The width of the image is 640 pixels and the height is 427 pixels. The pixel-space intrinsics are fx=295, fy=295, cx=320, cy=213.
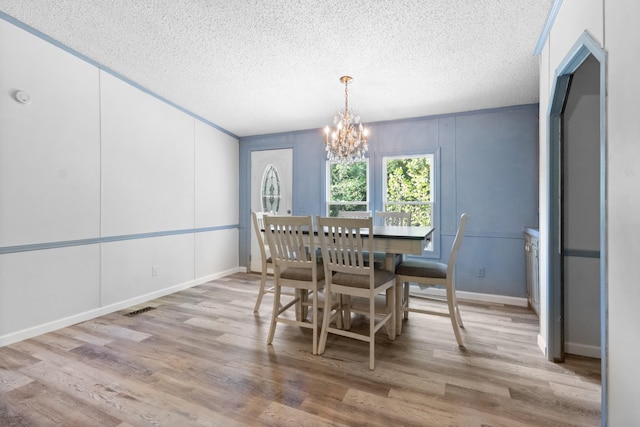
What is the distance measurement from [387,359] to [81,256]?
306cm

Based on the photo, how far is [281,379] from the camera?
Result: 199 cm

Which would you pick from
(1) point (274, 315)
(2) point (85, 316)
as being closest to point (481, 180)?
(1) point (274, 315)

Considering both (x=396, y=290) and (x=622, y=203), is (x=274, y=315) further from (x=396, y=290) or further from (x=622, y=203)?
(x=622, y=203)

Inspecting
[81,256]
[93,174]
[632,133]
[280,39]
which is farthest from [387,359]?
[93,174]

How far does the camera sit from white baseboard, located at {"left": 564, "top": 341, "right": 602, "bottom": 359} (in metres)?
2.21

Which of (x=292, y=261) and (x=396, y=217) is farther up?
(x=396, y=217)

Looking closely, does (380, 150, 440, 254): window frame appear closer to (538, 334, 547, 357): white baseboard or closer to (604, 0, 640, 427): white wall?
(538, 334, 547, 357): white baseboard

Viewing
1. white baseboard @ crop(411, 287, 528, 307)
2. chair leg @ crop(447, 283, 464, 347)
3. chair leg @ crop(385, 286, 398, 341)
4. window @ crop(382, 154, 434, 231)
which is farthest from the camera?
window @ crop(382, 154, 434, 231)

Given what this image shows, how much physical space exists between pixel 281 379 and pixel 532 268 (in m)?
2.87

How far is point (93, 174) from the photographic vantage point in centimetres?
305

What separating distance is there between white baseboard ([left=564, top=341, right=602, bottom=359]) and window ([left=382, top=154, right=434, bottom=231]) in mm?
2120

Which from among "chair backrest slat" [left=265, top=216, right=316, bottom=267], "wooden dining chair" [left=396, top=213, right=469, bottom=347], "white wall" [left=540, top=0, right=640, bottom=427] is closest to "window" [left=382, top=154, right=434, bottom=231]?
"wooden dining chair" [left=396, top=213, right=469, bottom=347]

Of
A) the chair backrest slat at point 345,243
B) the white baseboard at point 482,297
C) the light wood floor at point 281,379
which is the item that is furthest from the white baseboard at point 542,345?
the chair backrest slat at point 345,243

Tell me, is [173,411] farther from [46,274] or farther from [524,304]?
[524,304]
